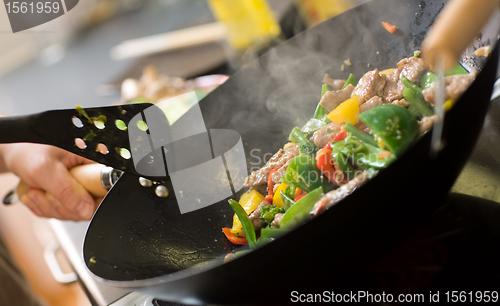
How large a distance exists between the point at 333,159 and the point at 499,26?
0.61 metres

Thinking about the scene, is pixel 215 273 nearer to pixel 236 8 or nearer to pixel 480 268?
pixel 480 268

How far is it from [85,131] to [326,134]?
35.1 inches

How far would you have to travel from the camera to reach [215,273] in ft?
2.73

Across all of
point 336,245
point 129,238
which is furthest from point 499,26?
point 129,238

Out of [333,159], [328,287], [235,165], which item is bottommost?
[328,287]

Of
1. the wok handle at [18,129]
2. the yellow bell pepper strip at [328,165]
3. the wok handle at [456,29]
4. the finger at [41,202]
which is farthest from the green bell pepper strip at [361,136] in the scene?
the finger at [41,202]

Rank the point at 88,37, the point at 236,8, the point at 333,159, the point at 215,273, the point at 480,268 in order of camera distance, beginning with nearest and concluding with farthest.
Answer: the point at 215,273 < the point at 480,268 < the point at 333,159 < the point at 236,8 < the point at 88,37

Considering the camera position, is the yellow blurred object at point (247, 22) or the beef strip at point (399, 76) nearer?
the beef strip at point (399, 76)

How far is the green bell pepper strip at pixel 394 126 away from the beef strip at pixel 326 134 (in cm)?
27

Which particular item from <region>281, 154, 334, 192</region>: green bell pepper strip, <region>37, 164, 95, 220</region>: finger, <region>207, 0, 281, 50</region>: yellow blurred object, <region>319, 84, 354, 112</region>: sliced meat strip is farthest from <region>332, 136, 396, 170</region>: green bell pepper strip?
<region>207, 0, 281, 50</region>: yellow blurred object

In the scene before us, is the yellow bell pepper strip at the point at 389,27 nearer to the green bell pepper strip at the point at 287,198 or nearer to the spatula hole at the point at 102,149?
the green bell pepper strip at the point at 287,198

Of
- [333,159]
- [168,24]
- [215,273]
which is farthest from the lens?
[168,24]

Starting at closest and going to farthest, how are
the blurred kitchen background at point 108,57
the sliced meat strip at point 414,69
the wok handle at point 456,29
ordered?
the wok handle at point 456,29 < the sliced meat strip at point 414,69 < the blurred kitchen background at point 108,57

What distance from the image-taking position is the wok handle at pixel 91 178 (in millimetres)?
1616
